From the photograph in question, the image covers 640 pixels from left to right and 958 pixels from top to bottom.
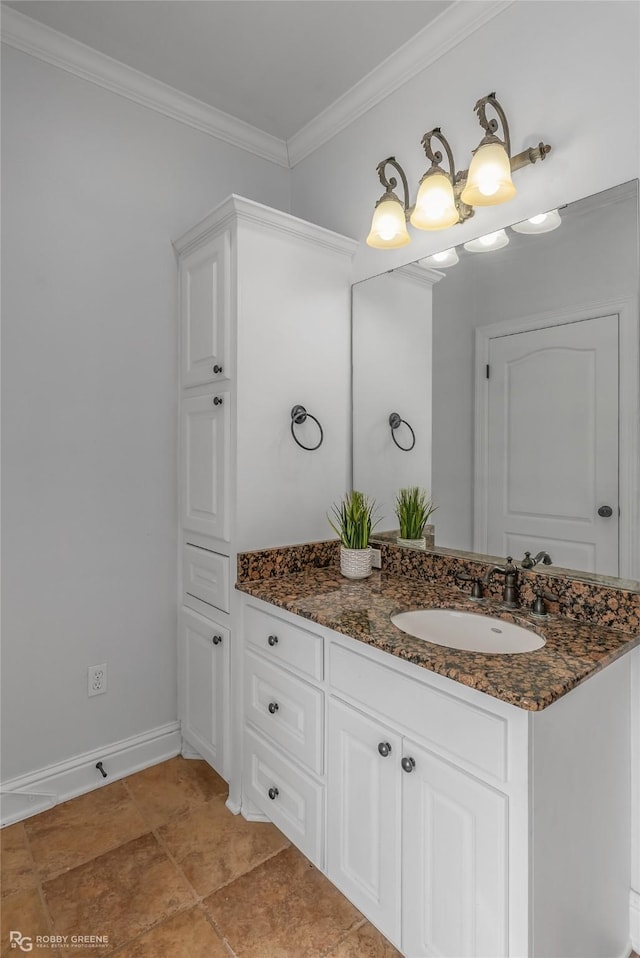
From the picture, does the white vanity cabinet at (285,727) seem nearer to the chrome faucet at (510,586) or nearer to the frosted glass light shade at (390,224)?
the chrome faucet at (510,586)

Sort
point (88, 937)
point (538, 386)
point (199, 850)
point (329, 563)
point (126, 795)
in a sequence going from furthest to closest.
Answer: point (329, 563) → point (126, 795) → point (199, 850) → point (538, 386) → point (88, 937)

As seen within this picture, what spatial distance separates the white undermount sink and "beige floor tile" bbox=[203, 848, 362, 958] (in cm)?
80

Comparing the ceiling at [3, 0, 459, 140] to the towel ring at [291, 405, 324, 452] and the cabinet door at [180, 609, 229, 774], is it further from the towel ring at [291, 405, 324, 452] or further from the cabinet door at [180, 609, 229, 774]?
the cabinet door at [180, 609, 229, 774]

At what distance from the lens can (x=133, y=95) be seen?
202 centimetres

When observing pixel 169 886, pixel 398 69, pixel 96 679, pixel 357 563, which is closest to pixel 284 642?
pixel 357 563

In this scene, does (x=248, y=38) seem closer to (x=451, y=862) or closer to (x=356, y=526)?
(x=356, y=526)

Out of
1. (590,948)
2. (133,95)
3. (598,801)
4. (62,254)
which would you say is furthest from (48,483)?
(590,948)

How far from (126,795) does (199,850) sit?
0.43m

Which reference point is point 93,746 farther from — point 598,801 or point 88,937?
point 598,801

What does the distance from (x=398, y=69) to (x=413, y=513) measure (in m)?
1.63

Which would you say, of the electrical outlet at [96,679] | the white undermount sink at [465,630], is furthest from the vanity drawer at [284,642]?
the electrical outlet at [96,679]

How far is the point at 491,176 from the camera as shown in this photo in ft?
4.82

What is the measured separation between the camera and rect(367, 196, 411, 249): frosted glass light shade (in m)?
1.80

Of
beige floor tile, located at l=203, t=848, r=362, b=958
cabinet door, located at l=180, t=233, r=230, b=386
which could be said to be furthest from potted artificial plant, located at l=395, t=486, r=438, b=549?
beige floor tile, located at l=203, t=848, r=362, b=958
